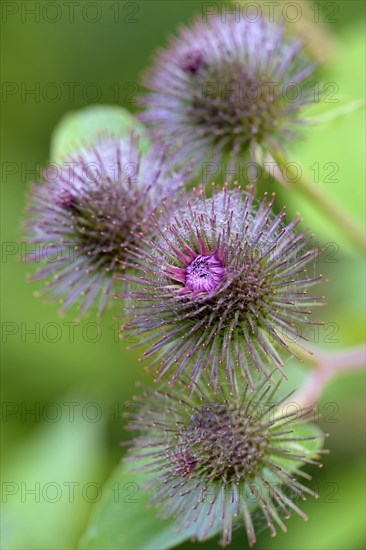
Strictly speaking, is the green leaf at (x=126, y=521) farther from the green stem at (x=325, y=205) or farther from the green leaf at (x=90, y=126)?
the green leaf at (x=90, y=126)

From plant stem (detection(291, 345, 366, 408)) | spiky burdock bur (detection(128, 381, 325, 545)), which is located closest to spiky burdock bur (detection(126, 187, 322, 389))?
spiky burdock bur (detection(128, 381, 325, 545))

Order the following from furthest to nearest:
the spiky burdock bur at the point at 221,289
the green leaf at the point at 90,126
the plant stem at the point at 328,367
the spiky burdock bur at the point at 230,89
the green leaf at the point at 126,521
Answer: the green leaf at the point at 90,126
the spiky burdock bur at the point at 230,89
the plant stem at the point at 328,367
the green leaf at the point at 126,521
the spiky burdock bur at the point at 221,289

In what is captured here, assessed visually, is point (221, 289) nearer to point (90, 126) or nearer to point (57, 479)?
point (90, 126)

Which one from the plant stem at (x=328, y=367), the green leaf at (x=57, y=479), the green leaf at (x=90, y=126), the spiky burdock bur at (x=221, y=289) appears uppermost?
the green leaf at (x=90, y=126)

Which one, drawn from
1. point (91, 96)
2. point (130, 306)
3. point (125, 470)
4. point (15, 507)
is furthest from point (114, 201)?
point (91, 96)

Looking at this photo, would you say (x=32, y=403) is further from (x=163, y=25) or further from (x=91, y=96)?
(x=163, y=25)

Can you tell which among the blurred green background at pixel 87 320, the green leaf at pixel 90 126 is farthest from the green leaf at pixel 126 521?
the green leaf at pixel 90 126

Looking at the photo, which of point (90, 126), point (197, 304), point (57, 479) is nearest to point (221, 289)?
point (197, 304)

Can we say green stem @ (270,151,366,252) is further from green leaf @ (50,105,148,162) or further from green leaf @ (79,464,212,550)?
A: green leaf @ (79,464,212,550)
